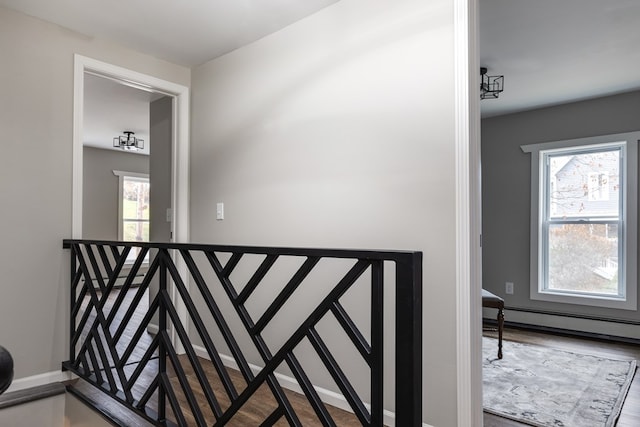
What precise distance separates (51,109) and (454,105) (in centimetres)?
242

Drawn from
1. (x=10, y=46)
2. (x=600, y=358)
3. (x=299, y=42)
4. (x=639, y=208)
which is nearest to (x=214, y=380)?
(x=299, y=42)

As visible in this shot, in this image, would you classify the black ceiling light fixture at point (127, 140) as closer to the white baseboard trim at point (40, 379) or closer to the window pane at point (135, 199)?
the window pane at point (135, 199)

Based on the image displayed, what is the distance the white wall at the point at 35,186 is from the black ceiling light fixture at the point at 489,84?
3.00 metres

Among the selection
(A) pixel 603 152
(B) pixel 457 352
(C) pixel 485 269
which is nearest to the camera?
(B) pixel 457 352

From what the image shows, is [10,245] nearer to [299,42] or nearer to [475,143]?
[299,42]

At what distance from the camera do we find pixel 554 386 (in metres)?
2.71

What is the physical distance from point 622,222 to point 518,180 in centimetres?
105

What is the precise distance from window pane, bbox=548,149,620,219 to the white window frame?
0.09 meters

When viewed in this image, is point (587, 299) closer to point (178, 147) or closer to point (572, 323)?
point (572, 323)

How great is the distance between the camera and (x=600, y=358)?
3.33 m

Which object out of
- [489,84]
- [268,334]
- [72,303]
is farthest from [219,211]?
[489,84]

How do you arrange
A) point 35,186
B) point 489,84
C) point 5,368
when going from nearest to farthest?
point 5,368 < point 35,186 < point 489,84

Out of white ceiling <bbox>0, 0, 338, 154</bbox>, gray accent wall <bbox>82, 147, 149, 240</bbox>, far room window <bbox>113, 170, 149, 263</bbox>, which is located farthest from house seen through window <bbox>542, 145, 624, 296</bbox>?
gray accent wall <bbox>82, 147, 149, 240</bbox>

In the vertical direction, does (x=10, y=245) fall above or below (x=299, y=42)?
below
